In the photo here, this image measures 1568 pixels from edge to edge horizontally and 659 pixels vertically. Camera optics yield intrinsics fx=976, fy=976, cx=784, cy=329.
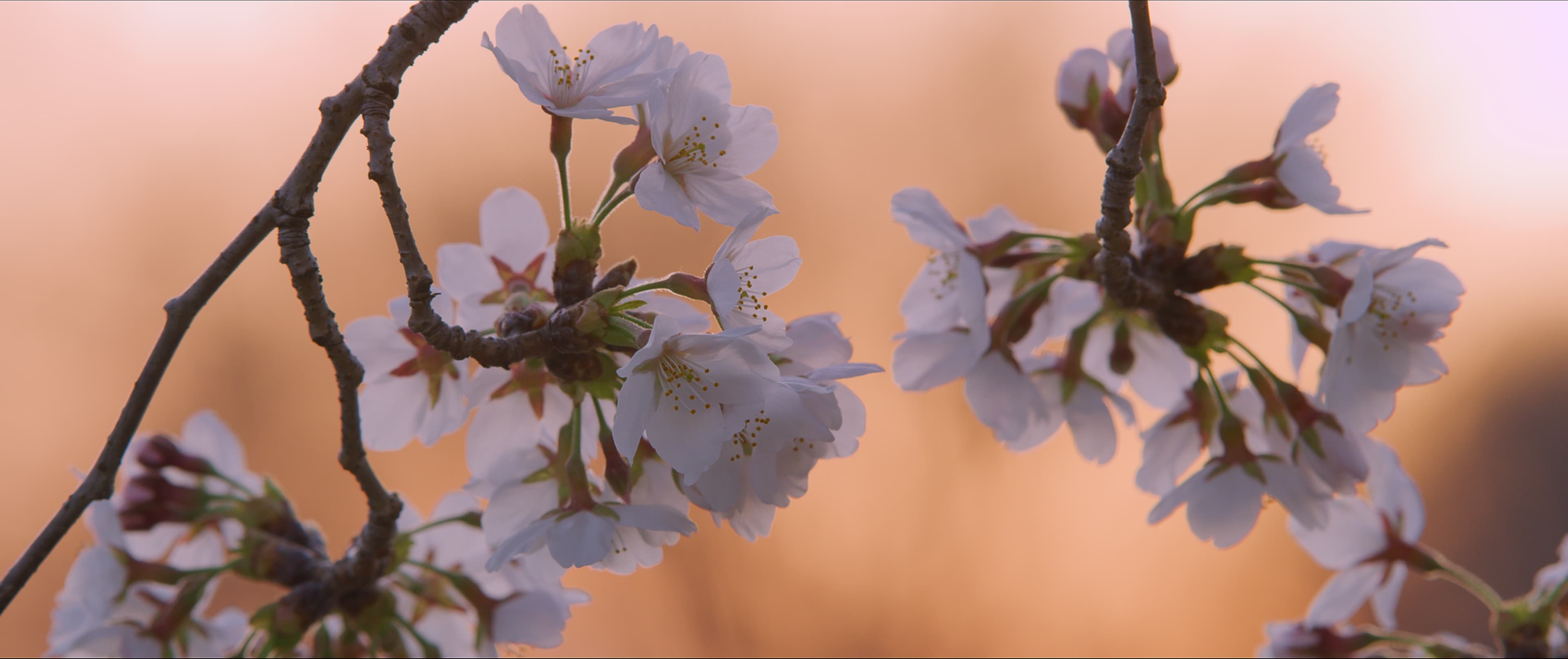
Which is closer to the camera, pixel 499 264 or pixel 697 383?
pixel 697 383

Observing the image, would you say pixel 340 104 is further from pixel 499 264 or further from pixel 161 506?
pixel 161 506

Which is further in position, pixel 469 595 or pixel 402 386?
pixel 469 595

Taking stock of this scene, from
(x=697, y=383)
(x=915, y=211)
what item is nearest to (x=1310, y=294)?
(x=915, y=211)

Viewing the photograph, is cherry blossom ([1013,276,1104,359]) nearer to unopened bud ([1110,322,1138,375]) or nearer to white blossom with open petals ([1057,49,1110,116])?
unopened bud ([1110,322,1138,375])

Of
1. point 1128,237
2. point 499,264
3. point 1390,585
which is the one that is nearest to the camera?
point 1128,237

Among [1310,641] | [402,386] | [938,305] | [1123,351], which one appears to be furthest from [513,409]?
[1310,641]

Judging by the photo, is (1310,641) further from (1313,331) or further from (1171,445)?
(1313,331)
